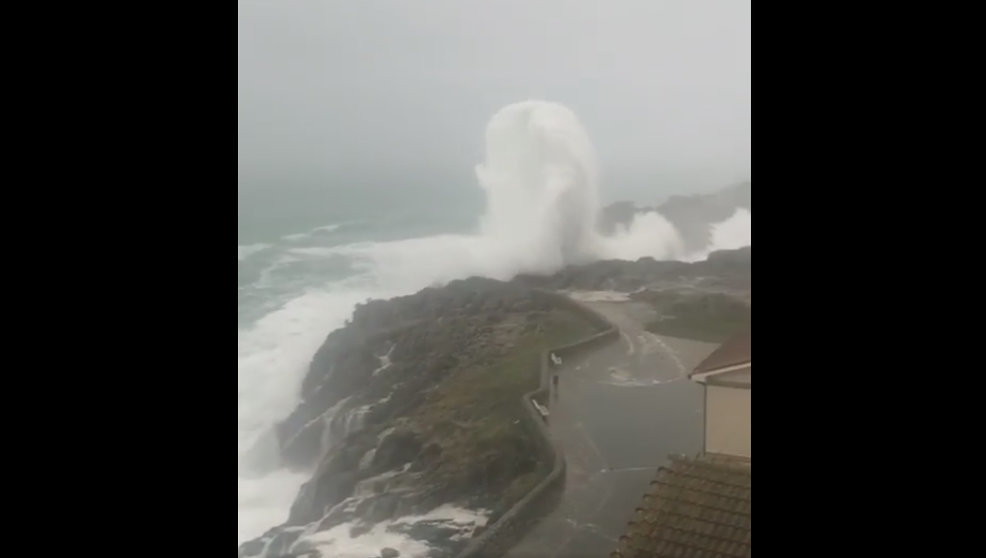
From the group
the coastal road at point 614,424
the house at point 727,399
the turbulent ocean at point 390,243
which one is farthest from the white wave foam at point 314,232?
the house at point 727,399

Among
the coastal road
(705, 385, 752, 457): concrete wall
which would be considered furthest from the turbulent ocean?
(705, 385, 752, 457): concrete wall

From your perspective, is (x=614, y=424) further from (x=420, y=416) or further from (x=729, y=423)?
(x=420, y=416)

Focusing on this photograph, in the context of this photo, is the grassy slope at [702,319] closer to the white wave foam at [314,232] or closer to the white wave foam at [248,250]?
the white wave foam at [314,232]

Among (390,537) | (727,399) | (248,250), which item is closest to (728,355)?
(727,399)
